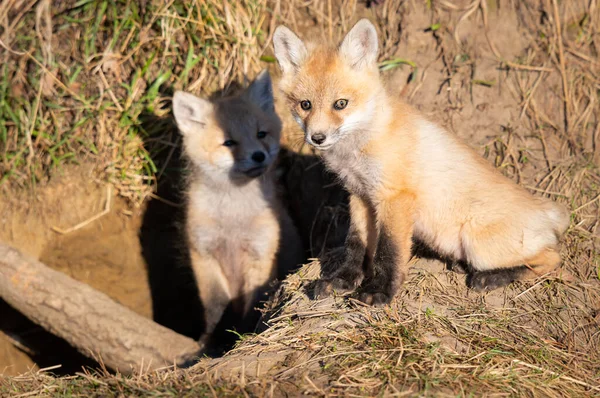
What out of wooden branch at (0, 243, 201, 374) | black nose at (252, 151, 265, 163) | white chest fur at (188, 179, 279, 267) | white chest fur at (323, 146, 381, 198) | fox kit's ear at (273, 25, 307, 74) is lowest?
wooden branch at (0, 243, 201, 374)

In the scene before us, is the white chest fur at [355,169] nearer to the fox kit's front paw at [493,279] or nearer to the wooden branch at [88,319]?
the fox kit's front paw at [493,279]

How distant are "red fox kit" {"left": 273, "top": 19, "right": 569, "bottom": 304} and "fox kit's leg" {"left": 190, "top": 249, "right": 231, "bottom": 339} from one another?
1.46m

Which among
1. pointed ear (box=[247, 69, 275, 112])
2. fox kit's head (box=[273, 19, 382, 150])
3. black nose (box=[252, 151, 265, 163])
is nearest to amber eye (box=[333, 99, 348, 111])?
fox kit's head (box=[273, 19, 382, 150])

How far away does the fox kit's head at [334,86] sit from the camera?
3.13 m

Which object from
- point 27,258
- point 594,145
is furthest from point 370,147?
point 27,258

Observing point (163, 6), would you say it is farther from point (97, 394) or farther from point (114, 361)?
point (97, 394)

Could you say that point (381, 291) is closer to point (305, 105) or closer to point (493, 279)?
point (493, 279)

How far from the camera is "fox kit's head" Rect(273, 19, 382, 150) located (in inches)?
123

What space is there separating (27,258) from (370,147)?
120 inches

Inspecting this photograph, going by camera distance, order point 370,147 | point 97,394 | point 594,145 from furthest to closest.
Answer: point 594,145 < point 370,147 < point 97,394

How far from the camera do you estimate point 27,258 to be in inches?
182

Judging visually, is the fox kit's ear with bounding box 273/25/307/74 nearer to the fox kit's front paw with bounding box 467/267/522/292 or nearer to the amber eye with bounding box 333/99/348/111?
the amber eye with bounding box 333/99/348/111

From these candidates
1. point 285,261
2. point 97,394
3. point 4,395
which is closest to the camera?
point 97,394

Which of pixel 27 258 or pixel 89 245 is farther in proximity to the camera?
pixel 89 245
